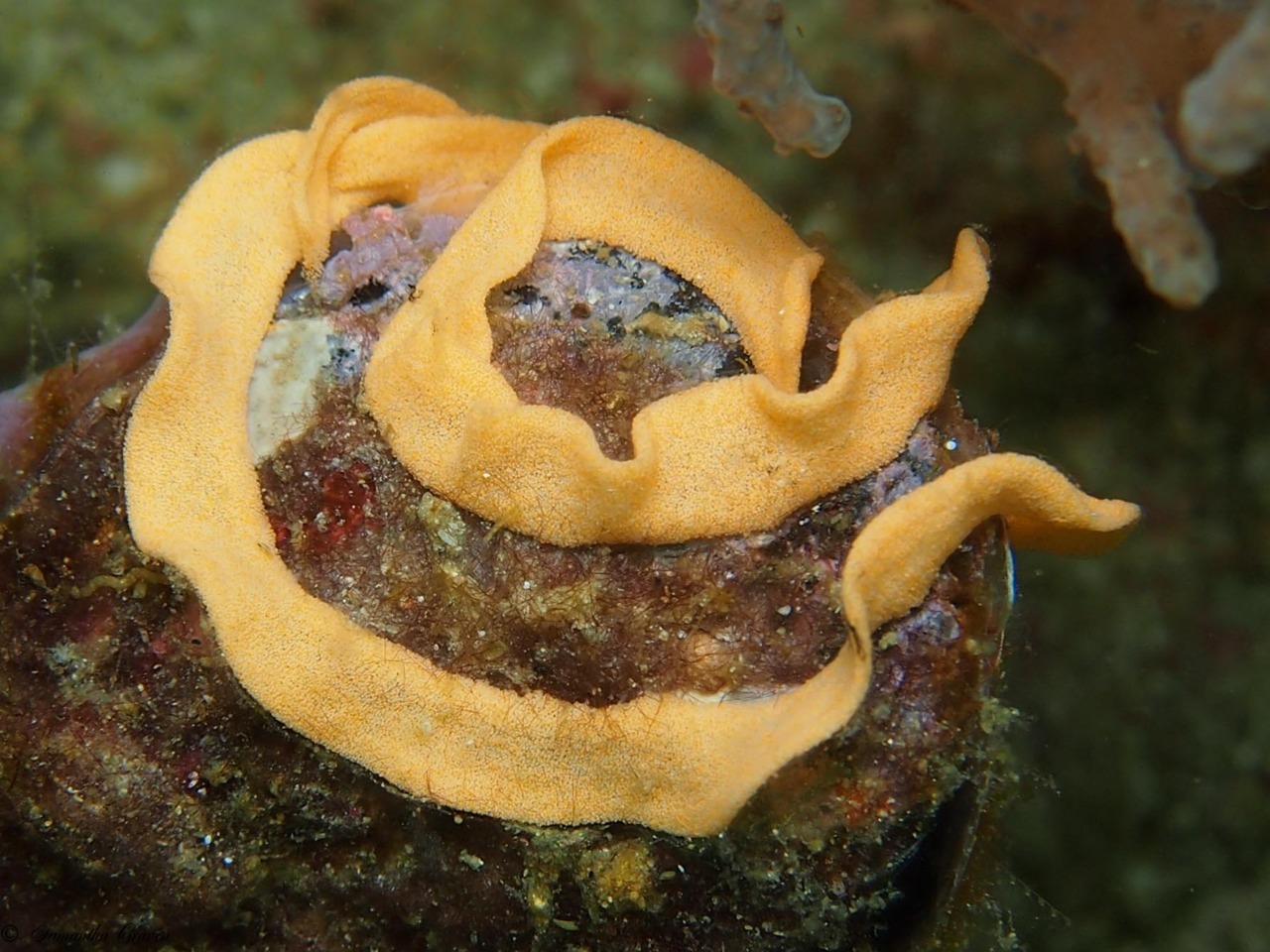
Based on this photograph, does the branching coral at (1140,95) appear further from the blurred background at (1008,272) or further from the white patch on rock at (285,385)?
the white patch on rock at (285,385)

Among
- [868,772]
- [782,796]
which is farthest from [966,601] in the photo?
[782,796]

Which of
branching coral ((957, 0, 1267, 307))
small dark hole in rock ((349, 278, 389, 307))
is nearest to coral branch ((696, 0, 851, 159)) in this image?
branching coral ((957, 0, 1267, 307))

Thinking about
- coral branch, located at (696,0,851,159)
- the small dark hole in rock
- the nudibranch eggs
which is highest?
coral branch, located at (696,0,851,159)

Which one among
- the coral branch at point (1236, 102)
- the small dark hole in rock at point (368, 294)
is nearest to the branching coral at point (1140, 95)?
the coral branch at point (1236, 102)

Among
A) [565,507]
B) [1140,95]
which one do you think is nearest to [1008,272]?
[1140,95]

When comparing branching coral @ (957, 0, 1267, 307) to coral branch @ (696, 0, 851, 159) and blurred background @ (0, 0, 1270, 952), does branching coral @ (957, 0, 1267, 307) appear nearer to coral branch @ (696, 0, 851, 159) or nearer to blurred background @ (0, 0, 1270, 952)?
coral branch @ (696, 0, 851, 159)

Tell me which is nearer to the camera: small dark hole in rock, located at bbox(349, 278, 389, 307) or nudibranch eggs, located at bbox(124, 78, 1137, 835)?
nudibranch eggs, located at bbox(124, 78, 1137, 835)
